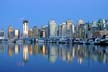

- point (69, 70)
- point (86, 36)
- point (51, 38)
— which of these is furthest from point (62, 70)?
point (51, 38)

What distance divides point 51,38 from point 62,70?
413ft

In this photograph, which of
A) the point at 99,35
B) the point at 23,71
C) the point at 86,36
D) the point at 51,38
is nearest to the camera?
the point at 23,71

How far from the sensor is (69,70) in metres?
19.0

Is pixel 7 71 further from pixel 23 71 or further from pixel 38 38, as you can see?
pixel 38 38

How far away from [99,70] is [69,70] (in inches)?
75.0

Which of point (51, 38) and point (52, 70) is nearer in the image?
point (52, 70)

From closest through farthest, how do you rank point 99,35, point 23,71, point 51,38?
point 23,71 < point 99,35 < point 51,38

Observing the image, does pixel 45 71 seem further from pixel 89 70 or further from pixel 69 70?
pixel 89 70

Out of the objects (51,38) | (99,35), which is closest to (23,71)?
(99,35)

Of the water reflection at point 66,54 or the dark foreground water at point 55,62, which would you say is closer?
the dark foreground water at point 55,62

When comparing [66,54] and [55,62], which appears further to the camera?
[66,54]

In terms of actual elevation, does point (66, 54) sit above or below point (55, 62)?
above

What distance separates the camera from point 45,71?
18719 mm

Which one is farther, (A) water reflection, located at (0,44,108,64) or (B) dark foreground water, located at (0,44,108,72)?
(A) water reflection, located at (0,44,108,64)
